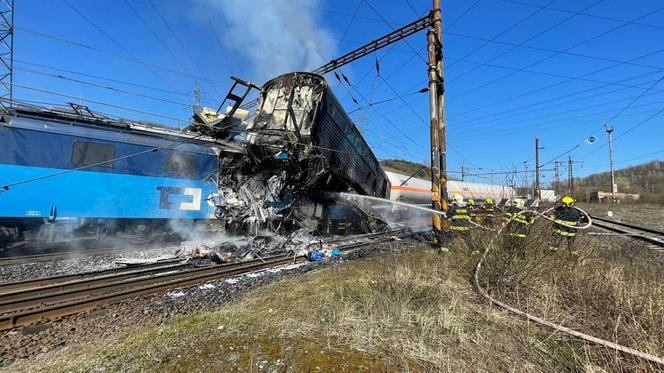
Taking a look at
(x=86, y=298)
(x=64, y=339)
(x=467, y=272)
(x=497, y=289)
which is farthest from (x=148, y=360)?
(x=467, y=272)

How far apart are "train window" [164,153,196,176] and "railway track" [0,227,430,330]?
378cm

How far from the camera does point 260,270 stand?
7.18 m

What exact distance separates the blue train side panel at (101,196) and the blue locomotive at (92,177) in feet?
0.06

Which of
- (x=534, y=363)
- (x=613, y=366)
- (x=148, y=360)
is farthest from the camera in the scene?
(x=148, y=360)

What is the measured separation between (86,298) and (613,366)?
Answer: 6.08m

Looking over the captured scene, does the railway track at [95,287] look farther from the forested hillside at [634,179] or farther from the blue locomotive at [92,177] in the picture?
the forested hillside at [634,179]

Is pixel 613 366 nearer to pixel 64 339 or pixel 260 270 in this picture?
pixel 64 339

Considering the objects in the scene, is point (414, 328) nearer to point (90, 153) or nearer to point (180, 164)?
point (180, 164)

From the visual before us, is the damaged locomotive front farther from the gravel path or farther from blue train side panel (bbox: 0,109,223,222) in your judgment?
the gravel path

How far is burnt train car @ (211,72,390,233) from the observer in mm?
9430

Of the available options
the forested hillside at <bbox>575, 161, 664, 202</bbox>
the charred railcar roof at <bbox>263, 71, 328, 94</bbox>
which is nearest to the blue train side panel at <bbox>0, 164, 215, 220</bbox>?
the charred railcar roof at <bbox>263, 71, 328, 94</bbox>

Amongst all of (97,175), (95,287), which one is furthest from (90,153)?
(95,287)

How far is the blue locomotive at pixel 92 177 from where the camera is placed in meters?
8.35

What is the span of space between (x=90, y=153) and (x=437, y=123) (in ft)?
31.2
